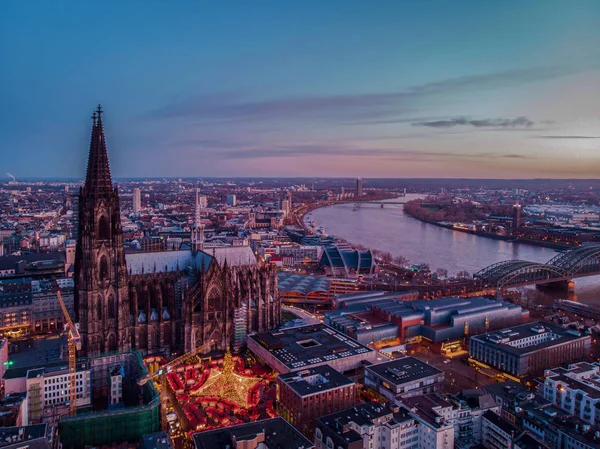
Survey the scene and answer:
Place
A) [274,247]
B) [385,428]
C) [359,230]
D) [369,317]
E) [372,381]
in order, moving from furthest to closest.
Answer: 1. [359,230]
2. [274,247]
3. [369,317]
4. [372,381]
5. [385,428]

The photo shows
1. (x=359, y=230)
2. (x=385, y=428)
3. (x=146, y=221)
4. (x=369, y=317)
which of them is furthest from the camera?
(x=359, y=230)

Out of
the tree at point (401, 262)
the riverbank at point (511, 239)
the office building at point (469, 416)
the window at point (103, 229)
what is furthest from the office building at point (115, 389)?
the riverbank at point (511, 239)

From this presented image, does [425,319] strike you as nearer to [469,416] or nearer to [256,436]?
[469,416]

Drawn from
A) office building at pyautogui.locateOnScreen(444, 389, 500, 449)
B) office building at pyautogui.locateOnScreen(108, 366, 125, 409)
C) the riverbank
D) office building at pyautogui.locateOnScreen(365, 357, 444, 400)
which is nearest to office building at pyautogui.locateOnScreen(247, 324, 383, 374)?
office building at pyautogui.locateOnScreen(365, 357, 444, 400)

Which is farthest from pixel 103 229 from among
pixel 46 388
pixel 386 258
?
pixel 386 258

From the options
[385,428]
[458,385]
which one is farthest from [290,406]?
[458,385]

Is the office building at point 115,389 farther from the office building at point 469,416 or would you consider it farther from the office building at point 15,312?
the office building at point 469,416

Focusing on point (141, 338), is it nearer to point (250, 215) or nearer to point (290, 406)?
point (290, 406)
